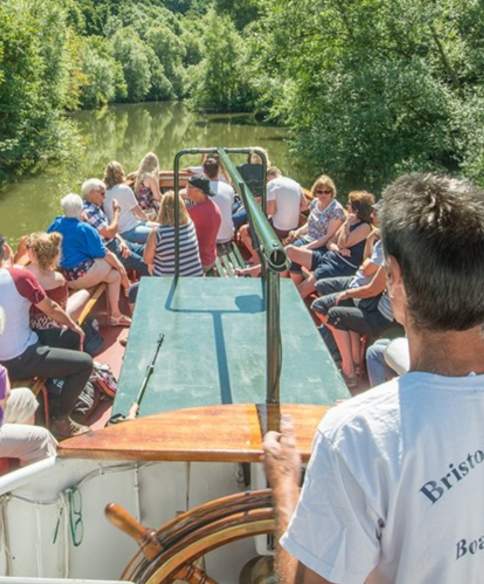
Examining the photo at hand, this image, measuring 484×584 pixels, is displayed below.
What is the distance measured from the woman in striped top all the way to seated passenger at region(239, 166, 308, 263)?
4.44ft

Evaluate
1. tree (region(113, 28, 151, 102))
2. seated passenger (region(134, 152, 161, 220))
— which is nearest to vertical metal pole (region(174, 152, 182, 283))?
seated passenger (region(134, 152, 161, 220))

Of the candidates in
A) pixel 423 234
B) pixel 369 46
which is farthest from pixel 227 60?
pixel 423 234

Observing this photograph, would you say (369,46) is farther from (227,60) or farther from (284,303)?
(227,60)

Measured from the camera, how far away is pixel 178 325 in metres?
3.08

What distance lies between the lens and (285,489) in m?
1.22

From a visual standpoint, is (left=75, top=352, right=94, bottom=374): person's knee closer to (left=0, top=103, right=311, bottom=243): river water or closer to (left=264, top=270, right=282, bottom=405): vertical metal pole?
(left=264, top=270, right=282, bottom=405): vertical metal pole

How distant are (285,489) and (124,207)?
534 cm

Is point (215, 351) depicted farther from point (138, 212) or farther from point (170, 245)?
point (138, 212)

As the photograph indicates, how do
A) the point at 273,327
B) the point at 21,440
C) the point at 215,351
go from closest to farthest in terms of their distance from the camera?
the point at 273,327 < the point at 21,440 < the point at 215,351

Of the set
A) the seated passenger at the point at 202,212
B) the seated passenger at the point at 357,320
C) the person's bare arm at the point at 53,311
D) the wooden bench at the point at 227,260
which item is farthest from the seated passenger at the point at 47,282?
the wooden bench at the point at 227,260

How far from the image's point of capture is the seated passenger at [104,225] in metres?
5.69

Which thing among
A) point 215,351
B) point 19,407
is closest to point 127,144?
point 19,407

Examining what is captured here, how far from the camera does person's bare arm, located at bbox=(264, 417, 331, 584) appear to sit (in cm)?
104

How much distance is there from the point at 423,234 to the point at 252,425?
1.00 metres
